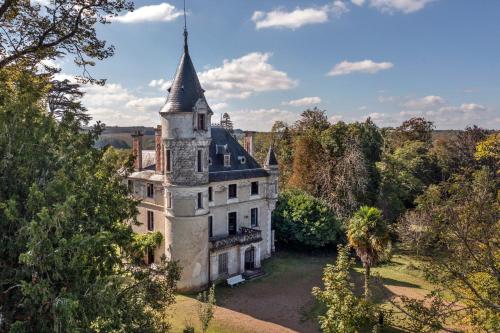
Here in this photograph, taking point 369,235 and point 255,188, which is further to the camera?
point 255,188

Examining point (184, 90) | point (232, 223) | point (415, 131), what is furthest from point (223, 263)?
point (415, 131)

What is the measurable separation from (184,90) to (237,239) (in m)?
12.6

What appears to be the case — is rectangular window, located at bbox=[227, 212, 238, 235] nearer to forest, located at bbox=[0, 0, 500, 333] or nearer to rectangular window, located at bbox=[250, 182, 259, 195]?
rectangular window, located at bbox=[250, 182, 259, 195]

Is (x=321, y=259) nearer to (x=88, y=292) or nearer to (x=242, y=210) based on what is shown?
(x=242, y=210)

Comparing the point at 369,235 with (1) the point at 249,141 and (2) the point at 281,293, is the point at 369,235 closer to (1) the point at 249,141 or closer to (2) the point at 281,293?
(2) the point at 281,293

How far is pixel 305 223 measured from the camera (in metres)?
34.9

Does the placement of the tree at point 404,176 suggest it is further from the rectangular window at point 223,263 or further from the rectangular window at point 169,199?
the rectangular window at point 169,199

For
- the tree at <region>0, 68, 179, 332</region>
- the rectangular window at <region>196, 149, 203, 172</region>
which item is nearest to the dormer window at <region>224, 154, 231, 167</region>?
the rectangular window at <region>196, 149, 203, 172</region>

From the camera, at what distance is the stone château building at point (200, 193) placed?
86.5 feet

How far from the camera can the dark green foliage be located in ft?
113

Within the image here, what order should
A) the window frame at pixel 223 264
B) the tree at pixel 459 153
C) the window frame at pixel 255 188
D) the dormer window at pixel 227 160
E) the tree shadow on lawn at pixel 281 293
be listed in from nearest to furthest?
the tree shadow on lawn at pixel 281 293
the window frame at pixel 223 264
the dormer window at pixel 227 160
the window frame at pixel 255 188
the tree at pixel 459 153

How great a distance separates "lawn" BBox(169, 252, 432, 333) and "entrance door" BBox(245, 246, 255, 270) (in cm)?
141

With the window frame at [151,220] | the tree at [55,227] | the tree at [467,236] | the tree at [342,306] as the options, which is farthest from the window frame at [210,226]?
the tree at [467,236]

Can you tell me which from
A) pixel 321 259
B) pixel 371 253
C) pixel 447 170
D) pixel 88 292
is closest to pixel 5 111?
pixel 88 292
